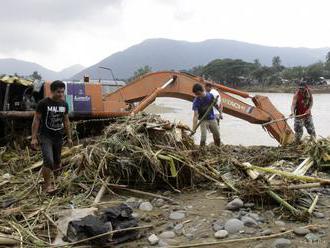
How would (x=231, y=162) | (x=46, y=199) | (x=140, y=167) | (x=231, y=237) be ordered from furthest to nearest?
1. (x=231, y=162)
2. (x=140, y=167)
3. (x=46, y=199)
4. (x=231, y=237)

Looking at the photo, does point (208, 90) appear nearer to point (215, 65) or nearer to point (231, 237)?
point (231, 237)

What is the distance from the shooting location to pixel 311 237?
4594 millimetres

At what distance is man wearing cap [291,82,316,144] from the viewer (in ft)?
33.0

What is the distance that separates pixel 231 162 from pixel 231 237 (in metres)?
2.81

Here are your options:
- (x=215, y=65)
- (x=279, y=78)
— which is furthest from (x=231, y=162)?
(x=215, y=65)

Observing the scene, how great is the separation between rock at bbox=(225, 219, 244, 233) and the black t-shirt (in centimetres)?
279

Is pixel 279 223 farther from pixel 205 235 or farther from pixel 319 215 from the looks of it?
pixel 205 235

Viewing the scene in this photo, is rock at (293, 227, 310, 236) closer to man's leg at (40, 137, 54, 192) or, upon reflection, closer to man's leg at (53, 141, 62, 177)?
man's leg at (40, 137, 54, 192)

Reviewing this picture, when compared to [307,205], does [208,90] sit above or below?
above

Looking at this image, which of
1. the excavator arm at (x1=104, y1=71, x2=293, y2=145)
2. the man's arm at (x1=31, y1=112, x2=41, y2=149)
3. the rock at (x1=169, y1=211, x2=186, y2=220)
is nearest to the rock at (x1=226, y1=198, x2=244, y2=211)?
the rock at (x1=169, y1=211, x2=186, y2=220)

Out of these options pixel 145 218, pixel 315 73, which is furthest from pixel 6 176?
pixel 315 73

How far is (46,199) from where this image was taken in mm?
6156

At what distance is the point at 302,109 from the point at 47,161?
6.07 metres

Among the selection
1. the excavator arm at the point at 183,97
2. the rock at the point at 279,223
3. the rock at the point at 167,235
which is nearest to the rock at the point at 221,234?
the rock at the point at 167,235
